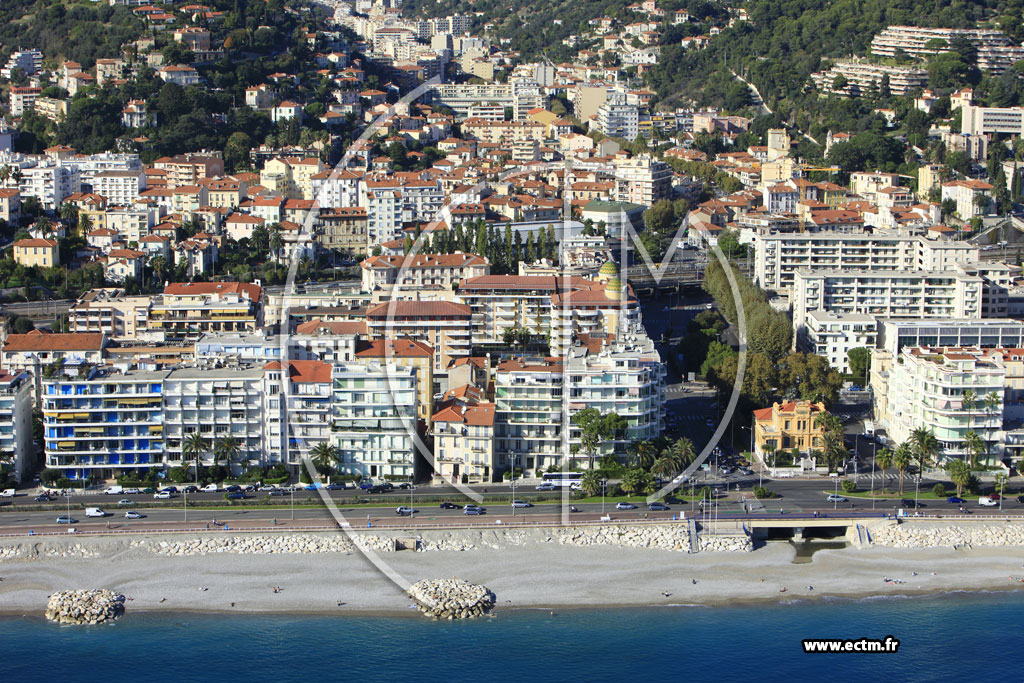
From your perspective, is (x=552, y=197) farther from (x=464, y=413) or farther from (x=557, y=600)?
(x=557, y=600)

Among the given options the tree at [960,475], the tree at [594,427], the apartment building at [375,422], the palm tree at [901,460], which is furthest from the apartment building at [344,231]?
the tree at [960,475]

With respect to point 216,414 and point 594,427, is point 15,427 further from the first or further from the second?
point 594,427

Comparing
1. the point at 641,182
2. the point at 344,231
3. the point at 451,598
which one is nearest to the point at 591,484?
the point at 451,598

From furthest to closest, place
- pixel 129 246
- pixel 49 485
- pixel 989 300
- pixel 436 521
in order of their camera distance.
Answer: pixel 129 246, pixel 989 300, pixel 49 485, pixel 436 521

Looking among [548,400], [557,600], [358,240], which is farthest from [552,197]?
[557,600]

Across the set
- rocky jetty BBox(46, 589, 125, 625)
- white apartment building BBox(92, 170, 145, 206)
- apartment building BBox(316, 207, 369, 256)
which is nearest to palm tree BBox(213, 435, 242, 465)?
rocky jetty BBox(46, 589, 125, 625)
